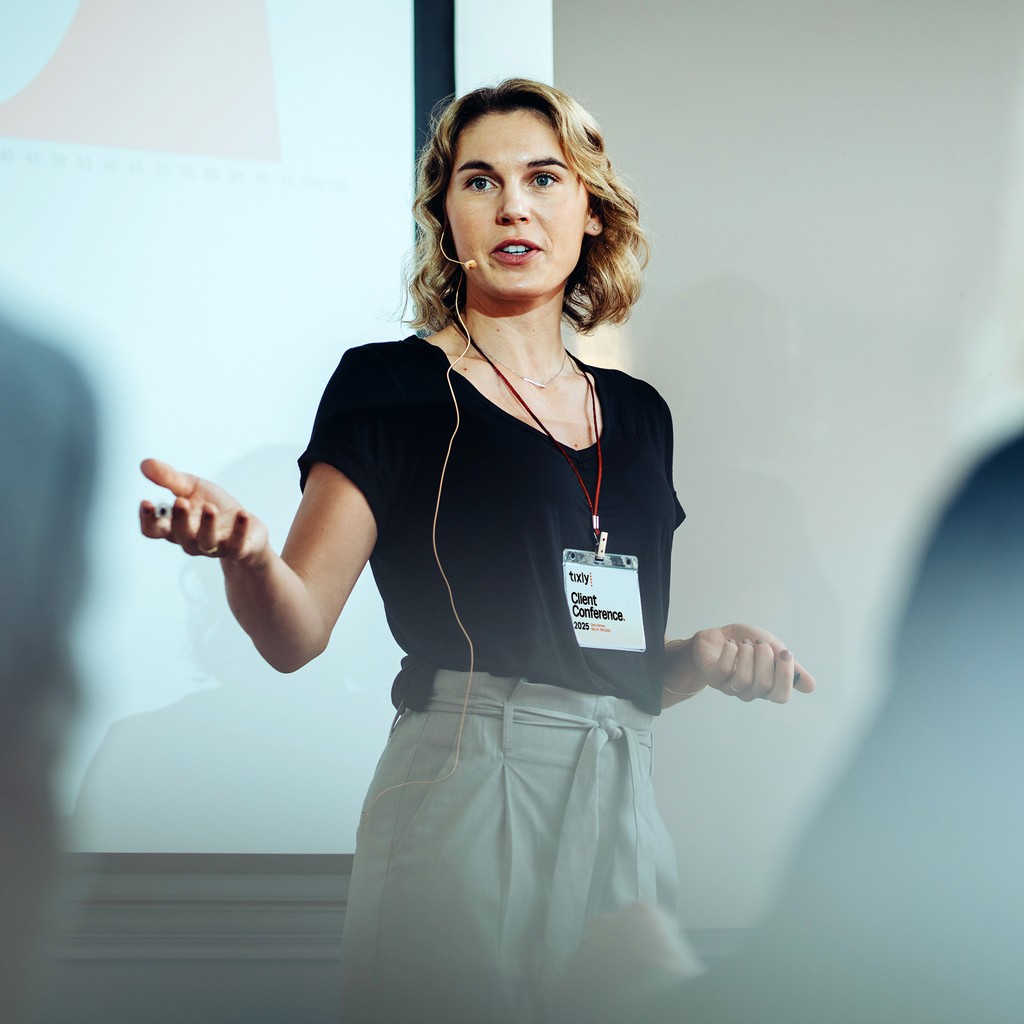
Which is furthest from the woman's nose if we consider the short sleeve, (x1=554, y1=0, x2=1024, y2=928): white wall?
(x1=554, y1=0, x2=1024, y2=928): white wall

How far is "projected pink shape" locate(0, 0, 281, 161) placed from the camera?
5.16ft

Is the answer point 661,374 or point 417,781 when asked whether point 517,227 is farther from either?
point 661,374

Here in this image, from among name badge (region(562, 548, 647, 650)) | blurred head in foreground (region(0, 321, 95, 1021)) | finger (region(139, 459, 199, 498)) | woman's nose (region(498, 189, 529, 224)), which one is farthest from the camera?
blurred head in foreground (region(0, 321, 95, 1021))

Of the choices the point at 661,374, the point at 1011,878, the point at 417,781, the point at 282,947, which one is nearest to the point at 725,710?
the point at 661,374

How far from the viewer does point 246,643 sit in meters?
1.54

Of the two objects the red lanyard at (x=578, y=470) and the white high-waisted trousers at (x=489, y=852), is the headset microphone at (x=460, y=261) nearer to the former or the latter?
the red lanyard at (x=578, y=470)

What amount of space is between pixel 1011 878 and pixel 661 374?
151 cm

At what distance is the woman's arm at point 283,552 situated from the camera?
0.78 metres

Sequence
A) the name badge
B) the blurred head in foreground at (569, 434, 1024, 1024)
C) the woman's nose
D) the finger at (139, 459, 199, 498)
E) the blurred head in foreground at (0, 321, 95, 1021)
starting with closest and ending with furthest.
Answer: the blurred head in foreground at (569, 434, 1024, 1024), the finger at (139, 459, 199, 498), the name badge, the woman's nose, the blurred head in foreground at (0, 321, 95, 1021)

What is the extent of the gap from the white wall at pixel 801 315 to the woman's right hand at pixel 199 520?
1.13 m

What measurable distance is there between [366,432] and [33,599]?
694 mm

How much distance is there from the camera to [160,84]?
1.60m

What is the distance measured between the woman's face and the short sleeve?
0.62 feet

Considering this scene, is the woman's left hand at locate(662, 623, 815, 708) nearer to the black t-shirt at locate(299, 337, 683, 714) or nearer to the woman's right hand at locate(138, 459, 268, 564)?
the black t-shirt at locate(299, 337, 683, 714)
